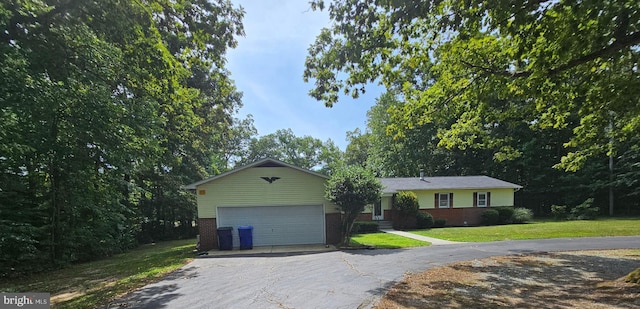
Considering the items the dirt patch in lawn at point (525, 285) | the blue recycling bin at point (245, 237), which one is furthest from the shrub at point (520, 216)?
the blue recycling bin at point (245, 237)

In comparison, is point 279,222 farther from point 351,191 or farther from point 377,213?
point 377,213

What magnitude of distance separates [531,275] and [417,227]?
14029 mm

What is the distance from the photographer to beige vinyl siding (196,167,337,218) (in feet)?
49.5

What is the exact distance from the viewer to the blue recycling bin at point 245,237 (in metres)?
14.6

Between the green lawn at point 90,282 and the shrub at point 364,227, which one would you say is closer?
the green lawn at point 90,282

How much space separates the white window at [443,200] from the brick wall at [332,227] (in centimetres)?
1167

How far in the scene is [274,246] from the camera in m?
15.3

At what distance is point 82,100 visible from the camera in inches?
360

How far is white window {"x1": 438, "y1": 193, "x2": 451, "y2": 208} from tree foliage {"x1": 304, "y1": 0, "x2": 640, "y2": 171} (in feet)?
43.0

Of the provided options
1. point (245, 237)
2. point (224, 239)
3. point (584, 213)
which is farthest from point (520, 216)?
point (224, 239)

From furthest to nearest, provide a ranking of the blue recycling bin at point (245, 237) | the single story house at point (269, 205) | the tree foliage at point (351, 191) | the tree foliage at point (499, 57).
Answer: the single story house at point (269, 205) → the blue recycling bin at point (245, 237) → the tree foliage at point (351, 191) → the tree foliage at point (499, 57)

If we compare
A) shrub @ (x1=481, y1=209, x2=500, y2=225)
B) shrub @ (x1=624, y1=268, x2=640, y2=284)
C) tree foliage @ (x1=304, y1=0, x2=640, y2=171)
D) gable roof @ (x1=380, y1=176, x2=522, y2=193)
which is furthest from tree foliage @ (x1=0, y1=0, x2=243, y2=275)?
shrub @ (x1=481, y1=209, x2=500, y2=225)

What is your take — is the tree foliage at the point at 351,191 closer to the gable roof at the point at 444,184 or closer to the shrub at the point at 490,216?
the gable roof at the point at 444,184

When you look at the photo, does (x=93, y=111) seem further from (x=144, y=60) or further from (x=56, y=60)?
(x=144, y=60)
